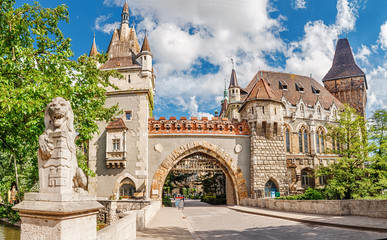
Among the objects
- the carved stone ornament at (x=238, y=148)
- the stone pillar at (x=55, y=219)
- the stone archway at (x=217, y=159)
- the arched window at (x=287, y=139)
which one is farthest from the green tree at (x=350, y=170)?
the stone pillar at (x=55, y=219)

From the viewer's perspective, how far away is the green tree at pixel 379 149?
68.5 feet

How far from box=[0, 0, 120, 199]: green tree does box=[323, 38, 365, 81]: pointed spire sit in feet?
132

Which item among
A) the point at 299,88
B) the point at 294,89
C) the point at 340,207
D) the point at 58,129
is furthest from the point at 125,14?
the point at 58,129

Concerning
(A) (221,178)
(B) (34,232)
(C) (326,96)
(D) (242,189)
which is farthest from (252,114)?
(B) (34,232)

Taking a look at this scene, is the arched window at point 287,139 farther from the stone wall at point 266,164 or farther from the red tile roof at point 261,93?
the red tile roof at point 261,93

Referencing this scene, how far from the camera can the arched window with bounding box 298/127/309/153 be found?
3734 cm

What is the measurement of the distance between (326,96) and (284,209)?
89.2ft

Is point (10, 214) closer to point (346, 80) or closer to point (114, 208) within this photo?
point (114, 208)

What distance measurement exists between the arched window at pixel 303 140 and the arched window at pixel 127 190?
22207mm

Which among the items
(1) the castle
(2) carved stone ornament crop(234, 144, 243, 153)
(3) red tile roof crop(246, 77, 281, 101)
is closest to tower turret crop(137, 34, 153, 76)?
(1) the castle

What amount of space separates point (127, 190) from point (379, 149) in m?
19.4

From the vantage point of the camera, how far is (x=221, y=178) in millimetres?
36969

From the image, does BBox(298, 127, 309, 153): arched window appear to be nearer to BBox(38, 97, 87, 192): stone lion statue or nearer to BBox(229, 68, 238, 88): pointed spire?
BBox(229, 68, 238, 88): pointed spire

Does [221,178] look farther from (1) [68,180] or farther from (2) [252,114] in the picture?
(1) [68,180]
